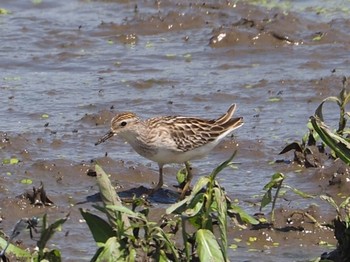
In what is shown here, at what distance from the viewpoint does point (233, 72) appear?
15031 mm

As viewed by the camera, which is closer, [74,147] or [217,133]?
[217,133]

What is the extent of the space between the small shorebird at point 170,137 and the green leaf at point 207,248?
2.83 meters

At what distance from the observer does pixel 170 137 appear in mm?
10930

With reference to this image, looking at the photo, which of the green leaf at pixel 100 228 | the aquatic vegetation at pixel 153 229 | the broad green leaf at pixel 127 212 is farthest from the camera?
the green leaf at pixel 100 228

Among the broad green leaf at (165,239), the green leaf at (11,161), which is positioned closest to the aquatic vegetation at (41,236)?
the broad green leaf at (165,239)

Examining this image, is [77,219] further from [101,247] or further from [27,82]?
[27,82]

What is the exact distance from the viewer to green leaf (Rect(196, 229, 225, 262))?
25.4 ft

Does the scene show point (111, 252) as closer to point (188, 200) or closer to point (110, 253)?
point (110, 253)

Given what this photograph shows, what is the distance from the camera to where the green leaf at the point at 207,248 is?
7742mm

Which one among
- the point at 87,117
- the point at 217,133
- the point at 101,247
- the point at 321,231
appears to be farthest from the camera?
the point at 87,117

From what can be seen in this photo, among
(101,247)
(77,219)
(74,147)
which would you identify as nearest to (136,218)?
Answer: (101,247)

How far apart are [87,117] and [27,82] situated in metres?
1.71

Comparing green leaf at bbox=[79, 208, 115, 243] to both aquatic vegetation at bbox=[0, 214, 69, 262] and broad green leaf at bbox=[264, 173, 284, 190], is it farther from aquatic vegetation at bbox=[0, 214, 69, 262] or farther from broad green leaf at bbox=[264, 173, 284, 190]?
broad green leaf at bbox=[264, 173, 284, 190]

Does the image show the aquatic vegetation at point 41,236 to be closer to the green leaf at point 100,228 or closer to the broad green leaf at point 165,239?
the green leaf at point 100,228
